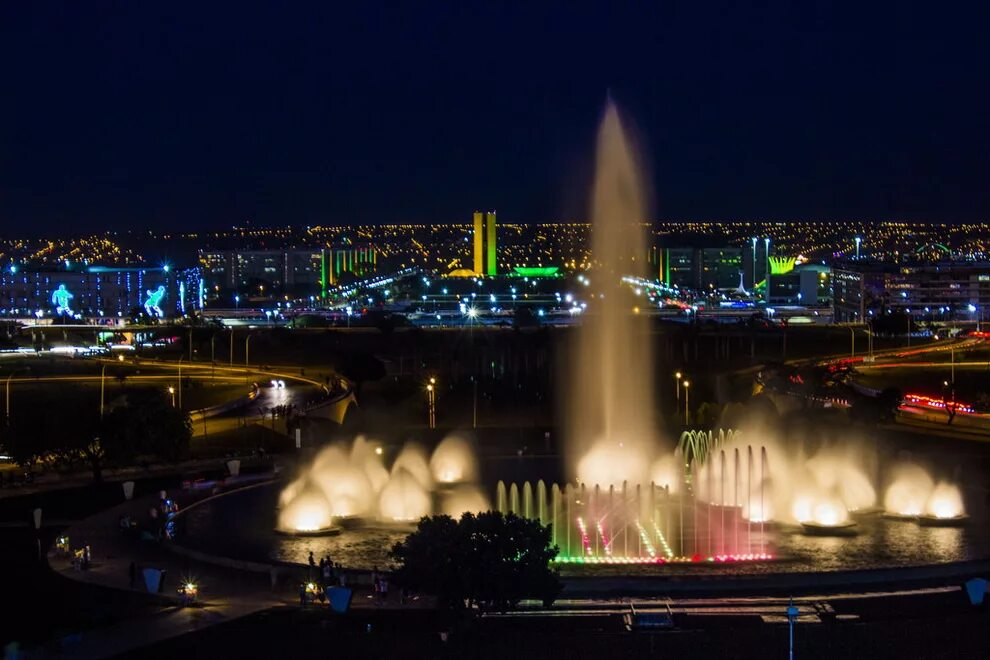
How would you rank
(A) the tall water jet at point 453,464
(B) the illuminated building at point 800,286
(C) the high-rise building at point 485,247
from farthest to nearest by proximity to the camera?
1. (C) the high-rise building at point 485,247
2. (B) the illuminated building at point 800,286
3. (A) the tall water jet at point 453,464

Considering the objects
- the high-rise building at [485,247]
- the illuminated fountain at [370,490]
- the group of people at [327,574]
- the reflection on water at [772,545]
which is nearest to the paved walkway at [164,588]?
the group of people at [327,574]

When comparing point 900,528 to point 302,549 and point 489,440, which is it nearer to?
point 302,549

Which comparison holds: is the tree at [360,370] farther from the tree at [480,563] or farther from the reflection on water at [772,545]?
the tree at [480,563]

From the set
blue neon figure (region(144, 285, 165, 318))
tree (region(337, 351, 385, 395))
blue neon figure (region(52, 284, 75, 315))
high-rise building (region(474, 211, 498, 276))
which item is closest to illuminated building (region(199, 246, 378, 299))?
high-rise building (region(474, 211, 498, 276))

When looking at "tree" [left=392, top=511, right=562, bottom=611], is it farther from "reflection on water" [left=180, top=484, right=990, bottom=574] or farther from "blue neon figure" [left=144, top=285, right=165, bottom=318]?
"blue neon figure" [left=144, top=285, right=165, bottom=318]

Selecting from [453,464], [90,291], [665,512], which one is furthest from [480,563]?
[90,291]

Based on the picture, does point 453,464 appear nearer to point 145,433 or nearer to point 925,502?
point 145,433
